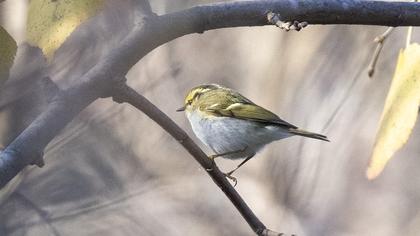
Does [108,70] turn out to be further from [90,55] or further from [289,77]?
[289,77]

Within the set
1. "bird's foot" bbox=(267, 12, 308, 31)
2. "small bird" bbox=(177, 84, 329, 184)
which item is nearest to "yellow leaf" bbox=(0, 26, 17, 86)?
"bird's foot" bbox=(267, 12, 308, 31)

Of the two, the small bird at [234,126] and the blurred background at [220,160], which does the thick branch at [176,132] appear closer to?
the small bird at [234,126]

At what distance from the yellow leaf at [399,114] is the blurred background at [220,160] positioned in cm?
100

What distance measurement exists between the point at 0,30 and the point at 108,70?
14 centimetres

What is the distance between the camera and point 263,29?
10.5 feet

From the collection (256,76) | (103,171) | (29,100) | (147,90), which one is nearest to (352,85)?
(256,76)

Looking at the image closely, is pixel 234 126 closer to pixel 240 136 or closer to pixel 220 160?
pixel 240 136

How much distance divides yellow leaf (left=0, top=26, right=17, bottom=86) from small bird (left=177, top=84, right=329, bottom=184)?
0.83 m

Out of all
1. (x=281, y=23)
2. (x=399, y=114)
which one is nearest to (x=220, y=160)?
(x=399, y=114)

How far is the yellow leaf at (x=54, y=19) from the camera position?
914 mm

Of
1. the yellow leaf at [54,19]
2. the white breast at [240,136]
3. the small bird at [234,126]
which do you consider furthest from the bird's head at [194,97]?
the yellow leaf at [54,19]

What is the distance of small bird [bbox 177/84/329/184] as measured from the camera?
1776 mm

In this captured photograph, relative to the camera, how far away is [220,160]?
2930 millimetres

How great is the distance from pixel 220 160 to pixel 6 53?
207 centimetres
